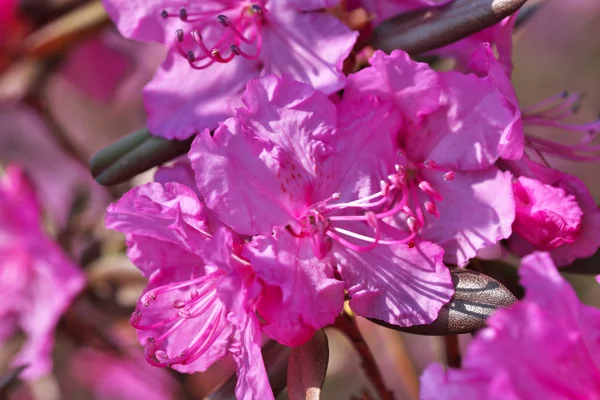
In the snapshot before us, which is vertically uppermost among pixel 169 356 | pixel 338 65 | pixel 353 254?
pixel 338 65

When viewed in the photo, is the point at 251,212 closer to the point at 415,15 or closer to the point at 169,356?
the point at 169,356

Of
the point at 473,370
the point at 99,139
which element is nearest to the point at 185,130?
the point at 473,370

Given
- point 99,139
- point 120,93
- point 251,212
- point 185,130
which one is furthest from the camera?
point 99,139

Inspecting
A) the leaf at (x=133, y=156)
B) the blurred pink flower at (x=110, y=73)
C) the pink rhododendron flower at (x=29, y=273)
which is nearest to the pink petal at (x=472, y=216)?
the leaf at (x=133, y=156)

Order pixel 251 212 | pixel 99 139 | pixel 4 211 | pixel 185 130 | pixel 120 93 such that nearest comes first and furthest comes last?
1. pixel 251 212
2. pixel 185 130
3. pixel 4 211
4. pixel 120 93
5. pixel 99 139

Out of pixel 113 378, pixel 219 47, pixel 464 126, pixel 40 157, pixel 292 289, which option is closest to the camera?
pixel 292 289

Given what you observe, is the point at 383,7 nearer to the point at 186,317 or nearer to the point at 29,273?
the point at 186,317

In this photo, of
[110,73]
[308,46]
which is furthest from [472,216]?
[110,73]

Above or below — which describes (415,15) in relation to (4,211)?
above

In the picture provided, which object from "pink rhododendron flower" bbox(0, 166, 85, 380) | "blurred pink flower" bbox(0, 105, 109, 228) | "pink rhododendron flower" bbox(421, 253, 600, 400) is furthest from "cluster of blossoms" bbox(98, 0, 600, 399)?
"blurred pink flower" bbox(0, 105, 109, 228)
